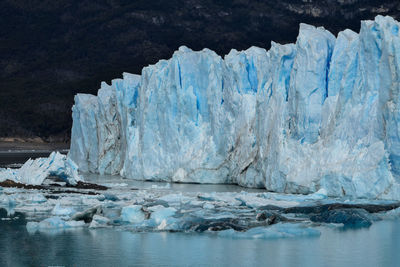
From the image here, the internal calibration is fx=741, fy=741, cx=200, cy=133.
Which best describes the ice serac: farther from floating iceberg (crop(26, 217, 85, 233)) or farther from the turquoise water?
floating iceberg (crop(26, 217, 85, 233))

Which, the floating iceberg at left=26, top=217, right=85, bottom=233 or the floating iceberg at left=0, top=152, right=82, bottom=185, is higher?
the floating iceberg at left=0, top=152, right=82, bottom=185

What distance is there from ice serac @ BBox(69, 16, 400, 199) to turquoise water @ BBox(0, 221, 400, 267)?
5.26 meters

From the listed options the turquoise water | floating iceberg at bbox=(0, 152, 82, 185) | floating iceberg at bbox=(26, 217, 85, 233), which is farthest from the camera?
floating iceberg at bbox=(0, 152, 82, 185)

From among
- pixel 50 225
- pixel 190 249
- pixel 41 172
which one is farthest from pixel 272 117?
pixel 190 249

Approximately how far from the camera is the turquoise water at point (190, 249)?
1262 cm

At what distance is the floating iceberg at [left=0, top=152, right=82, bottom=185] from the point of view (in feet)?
84.5

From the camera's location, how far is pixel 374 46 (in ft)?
68.3

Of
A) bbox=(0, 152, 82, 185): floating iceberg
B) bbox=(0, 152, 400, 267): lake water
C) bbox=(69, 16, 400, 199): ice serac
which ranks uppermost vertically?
bbox=(69, 16, 400, 199): ice serac

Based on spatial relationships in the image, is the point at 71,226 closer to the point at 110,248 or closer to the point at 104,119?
the point at 110,248

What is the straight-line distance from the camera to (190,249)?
13586 millimetres

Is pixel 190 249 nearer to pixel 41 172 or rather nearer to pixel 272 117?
pixel 272 117

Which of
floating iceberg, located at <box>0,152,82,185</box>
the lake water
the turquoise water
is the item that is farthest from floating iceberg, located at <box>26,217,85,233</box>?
floating iceberg, located at <box>0,152,82,185</box>

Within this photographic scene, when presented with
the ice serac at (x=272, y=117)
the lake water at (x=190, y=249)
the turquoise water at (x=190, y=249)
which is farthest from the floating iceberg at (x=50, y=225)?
the ice serac at (x=272, y=117)

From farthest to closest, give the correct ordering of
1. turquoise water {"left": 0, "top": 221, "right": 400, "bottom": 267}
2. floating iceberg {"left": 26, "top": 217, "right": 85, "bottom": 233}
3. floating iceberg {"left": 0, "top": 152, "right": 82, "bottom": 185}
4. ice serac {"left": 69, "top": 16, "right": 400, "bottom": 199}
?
floating iceberg {"left": 0, "top": 152, "right": 82, "bottom": 185} < ice serac {"left": 69, "top": 16, "right": 400, "bottom": 199} < floating iceberg {"left": 26, "top": 217, "right": 85, "bottom": 233} < turquoise water {"left": 0, "top": 221, "right": 400, "bottom": 267}
